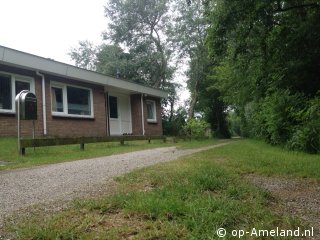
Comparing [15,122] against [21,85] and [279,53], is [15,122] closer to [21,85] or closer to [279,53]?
[21,85]

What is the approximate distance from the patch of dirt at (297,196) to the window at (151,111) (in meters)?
19.1

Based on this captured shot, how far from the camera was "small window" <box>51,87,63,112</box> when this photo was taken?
53.1 feet

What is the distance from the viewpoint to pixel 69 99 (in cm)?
1716

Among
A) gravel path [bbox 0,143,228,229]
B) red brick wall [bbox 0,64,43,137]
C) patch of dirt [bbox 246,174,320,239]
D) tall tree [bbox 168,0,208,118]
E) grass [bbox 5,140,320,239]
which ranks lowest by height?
patch of dirt [bbox 246,174,320,239]

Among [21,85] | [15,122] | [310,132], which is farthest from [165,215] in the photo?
[21,85]

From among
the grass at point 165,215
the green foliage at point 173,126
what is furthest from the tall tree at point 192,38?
the grass at point 165,215

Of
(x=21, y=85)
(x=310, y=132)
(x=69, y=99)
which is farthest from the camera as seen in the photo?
(x=69, y=99)

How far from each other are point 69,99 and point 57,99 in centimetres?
73

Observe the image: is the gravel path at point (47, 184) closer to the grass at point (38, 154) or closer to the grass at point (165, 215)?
the grass at point (165, 215)

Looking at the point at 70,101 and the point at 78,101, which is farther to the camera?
the point at 78,101

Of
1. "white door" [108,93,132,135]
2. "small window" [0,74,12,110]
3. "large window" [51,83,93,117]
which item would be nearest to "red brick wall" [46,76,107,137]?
"large window" [51,83,93,117]

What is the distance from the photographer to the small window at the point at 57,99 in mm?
16188

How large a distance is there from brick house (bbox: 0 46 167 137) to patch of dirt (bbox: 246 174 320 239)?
1077 centimetres

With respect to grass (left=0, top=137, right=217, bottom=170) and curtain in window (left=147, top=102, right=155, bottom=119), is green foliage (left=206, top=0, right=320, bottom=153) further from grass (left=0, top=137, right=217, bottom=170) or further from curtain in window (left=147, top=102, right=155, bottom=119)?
curtain in window (left=147, top=102, right=155, bottom=119)
